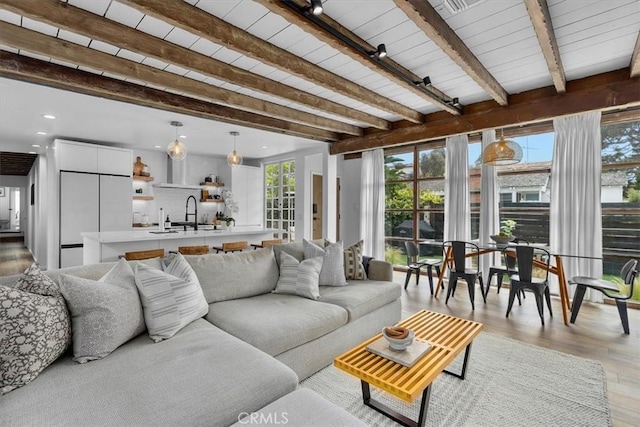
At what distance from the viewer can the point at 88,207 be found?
5395mm

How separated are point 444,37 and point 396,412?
104 inches

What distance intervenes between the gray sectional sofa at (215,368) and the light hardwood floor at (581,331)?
1683 mm

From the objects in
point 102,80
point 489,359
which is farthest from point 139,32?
point 489,359

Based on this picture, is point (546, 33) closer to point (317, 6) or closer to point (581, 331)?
point (317, 6)

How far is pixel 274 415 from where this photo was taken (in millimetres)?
1238

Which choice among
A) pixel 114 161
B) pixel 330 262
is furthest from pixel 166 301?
pixel 114 161

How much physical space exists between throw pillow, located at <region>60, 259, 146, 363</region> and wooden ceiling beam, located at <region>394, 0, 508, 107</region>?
2.41m

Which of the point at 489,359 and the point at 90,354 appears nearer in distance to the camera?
the point at 90,354

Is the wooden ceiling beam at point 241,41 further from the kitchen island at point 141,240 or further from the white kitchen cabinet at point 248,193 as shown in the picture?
the white kitchen cabinet at point 248,193

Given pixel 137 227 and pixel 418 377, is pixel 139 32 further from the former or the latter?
pixel 137 227

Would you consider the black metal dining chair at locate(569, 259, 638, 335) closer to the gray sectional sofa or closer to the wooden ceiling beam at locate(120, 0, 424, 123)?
the gray sectional sofa

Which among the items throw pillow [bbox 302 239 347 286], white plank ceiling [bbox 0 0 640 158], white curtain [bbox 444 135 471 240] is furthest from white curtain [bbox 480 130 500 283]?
throw pillow [bbox 302 239 347 286]

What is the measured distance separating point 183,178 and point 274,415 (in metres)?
6.55

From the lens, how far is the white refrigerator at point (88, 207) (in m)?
5.17
